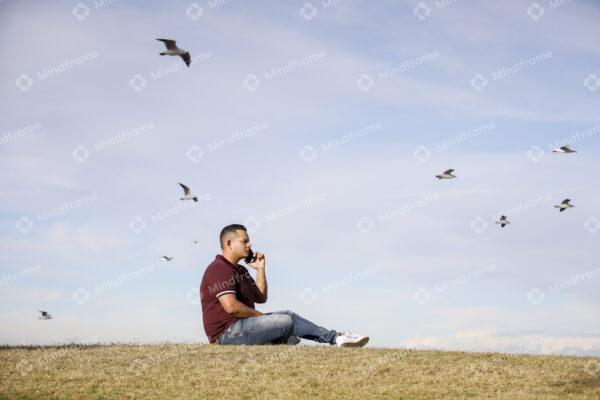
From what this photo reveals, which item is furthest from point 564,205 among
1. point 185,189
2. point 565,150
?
point 185,189

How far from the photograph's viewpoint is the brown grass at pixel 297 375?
1153 cm

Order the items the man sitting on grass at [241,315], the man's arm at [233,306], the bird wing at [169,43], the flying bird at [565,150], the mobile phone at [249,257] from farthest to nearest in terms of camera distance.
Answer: the flying bird at [565,150] → the bird wing at [169,43] → the mobile phone at [249,257] → the man sitting on grass at [241,315] → the man's arm at [233,306]

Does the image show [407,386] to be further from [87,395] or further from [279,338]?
[87,395]

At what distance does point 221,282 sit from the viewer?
14.2 meters

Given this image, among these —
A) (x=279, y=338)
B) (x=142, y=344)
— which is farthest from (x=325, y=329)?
(x=142, y=344)

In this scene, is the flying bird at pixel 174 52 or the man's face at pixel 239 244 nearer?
the man's face at pixel 239 244

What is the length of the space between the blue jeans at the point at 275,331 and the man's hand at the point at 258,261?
114 centimetres

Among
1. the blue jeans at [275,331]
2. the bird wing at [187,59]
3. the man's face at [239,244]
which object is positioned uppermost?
the bird wing at [187,59]

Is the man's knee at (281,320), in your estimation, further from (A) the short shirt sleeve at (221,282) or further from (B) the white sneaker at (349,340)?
(B) the white sneaker at (349,340)

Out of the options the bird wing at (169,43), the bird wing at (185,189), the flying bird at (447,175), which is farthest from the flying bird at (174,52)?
the flying bird at (447,175)

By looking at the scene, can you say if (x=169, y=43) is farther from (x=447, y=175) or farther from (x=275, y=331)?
(x=447, y=175)

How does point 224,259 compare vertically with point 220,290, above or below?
above

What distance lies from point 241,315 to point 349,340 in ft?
7.96

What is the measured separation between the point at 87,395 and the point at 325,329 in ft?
17.3
